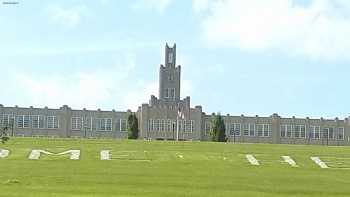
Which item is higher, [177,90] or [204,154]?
[177,90]

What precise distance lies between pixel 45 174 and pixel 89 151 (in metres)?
17.5

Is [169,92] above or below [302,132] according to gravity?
above

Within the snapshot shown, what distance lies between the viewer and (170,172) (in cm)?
4541

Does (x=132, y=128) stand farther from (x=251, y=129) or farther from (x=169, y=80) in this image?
(x=169, y=80)

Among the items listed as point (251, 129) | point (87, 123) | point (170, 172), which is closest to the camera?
point (170, 172)

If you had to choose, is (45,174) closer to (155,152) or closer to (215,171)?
(215,171)

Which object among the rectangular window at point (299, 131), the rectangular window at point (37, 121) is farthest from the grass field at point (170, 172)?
the rectangular window at point (299, 131)

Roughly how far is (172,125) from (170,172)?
107723mm

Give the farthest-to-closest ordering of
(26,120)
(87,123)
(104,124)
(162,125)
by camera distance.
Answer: (162,125) → (104,124) → (87,123) → (26,120)

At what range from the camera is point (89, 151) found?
59312mm

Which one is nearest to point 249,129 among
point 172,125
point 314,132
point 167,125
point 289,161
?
point 314,132

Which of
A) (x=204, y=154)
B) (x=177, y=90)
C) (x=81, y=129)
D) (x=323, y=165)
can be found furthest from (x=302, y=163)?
(x=177, y=90)

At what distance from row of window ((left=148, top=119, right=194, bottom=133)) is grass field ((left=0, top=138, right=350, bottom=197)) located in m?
82.7

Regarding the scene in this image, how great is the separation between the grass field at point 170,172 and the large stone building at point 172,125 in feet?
271
